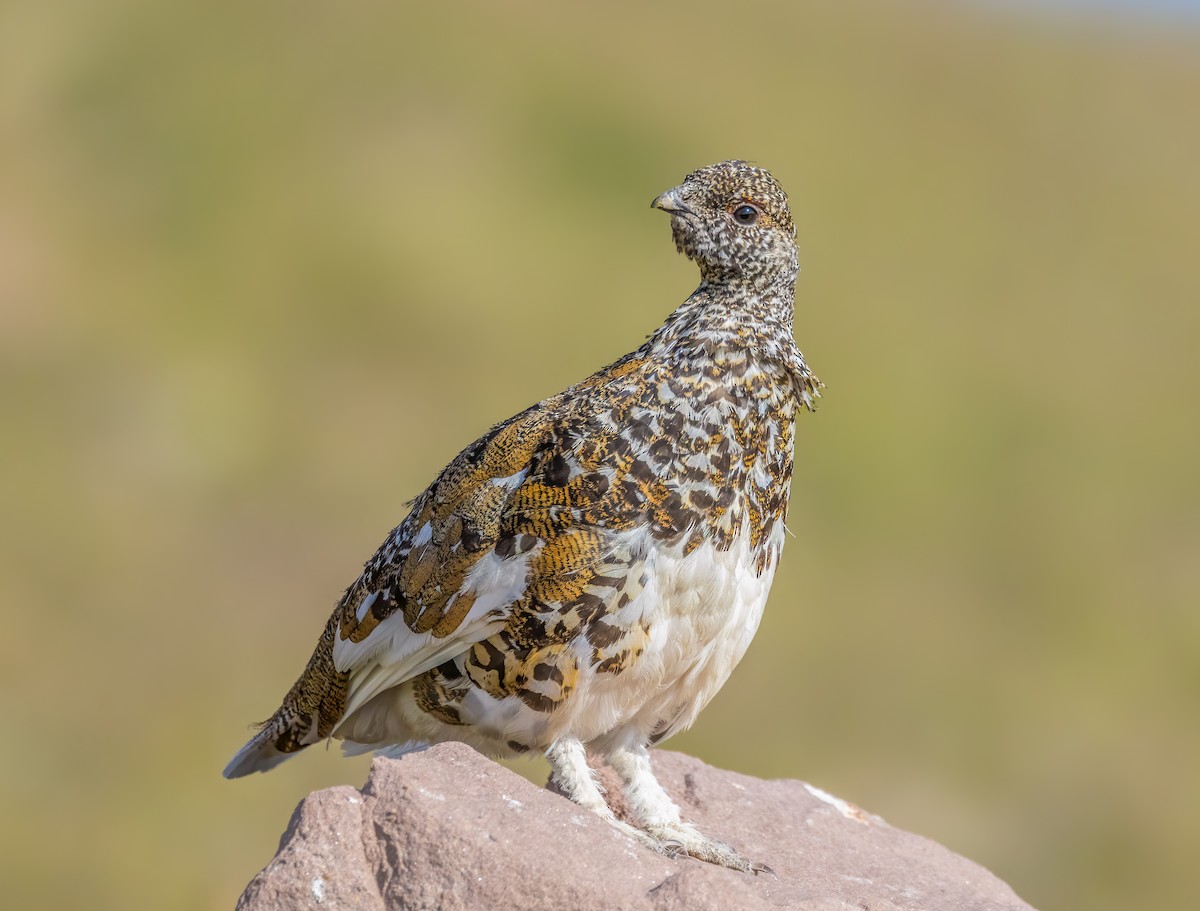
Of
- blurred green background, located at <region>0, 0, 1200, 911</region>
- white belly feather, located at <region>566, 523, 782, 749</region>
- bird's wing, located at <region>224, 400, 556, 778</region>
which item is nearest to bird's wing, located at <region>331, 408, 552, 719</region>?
bird's wing, located at <region>224, 400, 556, 778</region>

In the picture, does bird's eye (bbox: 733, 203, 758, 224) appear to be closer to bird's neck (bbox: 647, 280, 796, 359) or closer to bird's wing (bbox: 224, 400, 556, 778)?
bird's neck (bbox: 647, 280, 796, 359)

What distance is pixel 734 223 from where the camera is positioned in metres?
5.98

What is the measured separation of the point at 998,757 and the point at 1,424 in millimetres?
12743

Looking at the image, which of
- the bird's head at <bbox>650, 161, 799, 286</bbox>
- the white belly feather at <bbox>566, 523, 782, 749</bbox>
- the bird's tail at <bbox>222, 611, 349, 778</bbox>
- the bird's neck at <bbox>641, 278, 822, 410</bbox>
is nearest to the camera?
the white belly feather at <bbox>566, 523, 782, 749</bbox>

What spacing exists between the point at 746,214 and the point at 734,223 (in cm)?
6

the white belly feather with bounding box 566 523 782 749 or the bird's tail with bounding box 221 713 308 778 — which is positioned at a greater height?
the white belly feather with bounding box 566 523 782 749

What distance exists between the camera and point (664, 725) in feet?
20.3

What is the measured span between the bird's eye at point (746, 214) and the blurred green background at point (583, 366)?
34.5ft

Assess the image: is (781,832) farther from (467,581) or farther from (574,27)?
(574,27)

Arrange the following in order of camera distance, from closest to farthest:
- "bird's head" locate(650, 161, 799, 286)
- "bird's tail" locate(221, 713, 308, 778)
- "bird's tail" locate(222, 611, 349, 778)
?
"bird's head" locate(650, 161, 799, 286) → "bird's tail" locate(222, 611, 349, 778) → "bird's tail" locate(221, 713, 308, 778)

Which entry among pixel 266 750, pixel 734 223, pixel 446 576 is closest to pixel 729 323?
pixel 734 223

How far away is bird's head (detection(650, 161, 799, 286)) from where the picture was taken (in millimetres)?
5988

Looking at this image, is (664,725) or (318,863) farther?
(664,725)

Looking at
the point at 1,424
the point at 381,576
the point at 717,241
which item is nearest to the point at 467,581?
the point at 381,576
